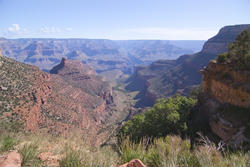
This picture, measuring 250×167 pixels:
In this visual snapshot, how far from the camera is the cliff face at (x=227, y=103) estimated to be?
20.4 metres

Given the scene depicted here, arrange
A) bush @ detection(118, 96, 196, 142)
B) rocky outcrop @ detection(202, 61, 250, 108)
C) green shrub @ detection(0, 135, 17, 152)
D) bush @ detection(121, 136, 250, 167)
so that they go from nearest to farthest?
bush @ detection(121, 136, 250, 167), green shrub @ detection(0, 135, 17, 152), rocky outcrop @ detection(202, 61, 250, 108), bush @ detection(118, 96, 196, 142)

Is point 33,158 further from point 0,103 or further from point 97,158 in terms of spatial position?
point 0,103

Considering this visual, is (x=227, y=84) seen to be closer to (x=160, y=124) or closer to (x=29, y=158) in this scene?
(x=160, y=124)

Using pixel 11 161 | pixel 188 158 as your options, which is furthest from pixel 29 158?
pixel 188 158

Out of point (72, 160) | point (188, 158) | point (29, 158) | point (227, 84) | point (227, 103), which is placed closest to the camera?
point (72, 160)

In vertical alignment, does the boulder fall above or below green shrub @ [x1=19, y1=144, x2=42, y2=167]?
above

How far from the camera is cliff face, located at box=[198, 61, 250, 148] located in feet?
67.0

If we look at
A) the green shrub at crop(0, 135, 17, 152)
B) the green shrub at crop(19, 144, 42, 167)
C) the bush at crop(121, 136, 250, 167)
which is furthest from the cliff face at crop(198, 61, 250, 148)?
the green shrub at crop(0, 135, 17, 152)

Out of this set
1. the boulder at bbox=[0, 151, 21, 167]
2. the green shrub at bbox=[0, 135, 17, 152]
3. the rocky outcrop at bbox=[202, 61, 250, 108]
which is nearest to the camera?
the boulder at bbox=[0, 151, 21, 167]

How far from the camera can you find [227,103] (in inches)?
965

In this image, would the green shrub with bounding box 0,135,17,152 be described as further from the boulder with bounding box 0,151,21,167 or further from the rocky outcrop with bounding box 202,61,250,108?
the rocky outcrop with bounding box 202,61,250,108

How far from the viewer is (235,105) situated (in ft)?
76.2

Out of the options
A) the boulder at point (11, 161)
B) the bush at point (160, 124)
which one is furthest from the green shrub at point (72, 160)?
the bush at point (160, 124)

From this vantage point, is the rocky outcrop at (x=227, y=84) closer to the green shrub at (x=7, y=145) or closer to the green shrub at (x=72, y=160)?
the green shrub at (x=72, y=160)
